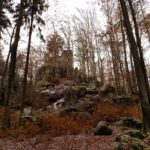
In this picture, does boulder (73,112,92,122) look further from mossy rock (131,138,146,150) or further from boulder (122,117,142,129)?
mossy rock (131,138,146,150)

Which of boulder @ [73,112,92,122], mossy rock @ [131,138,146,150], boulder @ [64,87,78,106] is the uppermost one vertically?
boulder @ [64,87,78,106]

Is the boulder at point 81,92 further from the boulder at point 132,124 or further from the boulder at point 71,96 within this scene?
the boulder at point 132,124

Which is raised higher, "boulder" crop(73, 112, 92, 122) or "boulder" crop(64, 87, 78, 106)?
"boulder" crop(64, 87, 78, 106)

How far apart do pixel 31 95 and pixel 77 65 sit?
2108 cm

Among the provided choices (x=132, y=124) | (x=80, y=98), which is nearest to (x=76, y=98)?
(x=80, y=98)

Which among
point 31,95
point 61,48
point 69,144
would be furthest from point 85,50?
point 69,144

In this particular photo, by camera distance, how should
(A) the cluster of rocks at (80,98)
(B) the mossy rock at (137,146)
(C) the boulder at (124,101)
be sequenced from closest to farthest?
(B) the mossy rock at (137,146) < (C) the boulder at (124,101) < (A) the cluster of rocks at (80,98)

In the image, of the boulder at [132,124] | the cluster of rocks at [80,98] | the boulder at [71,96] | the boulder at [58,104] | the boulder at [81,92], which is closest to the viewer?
the boulder at [132,124]

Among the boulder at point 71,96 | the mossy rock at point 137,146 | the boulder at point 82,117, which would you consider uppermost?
the boulder at point 71,96

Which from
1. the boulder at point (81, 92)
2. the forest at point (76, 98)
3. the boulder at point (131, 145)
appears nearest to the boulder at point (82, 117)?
the forest at point (76, 98)

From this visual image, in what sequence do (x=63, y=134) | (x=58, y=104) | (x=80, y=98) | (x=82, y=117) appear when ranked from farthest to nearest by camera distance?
(x=80, y=98) < (x=58, y=104) < (x=82, y=117) < (x=63, y=134)

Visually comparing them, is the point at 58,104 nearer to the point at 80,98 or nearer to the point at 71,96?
the point at 71,96

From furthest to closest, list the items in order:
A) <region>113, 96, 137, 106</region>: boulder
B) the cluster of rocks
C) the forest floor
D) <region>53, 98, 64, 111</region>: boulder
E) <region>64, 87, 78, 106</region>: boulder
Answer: <region>64, 87, 78, 106</region>: boulder
<region>53, 98, 64, 111</region>: boulder
the cluster of rocks
<region>113, 96, 137, 106</region>: boulder
the forest floor

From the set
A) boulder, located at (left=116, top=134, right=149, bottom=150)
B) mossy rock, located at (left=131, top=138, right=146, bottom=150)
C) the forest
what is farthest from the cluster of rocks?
mossy rock, located at (left=131, top=138, right=146, bottom=150)
